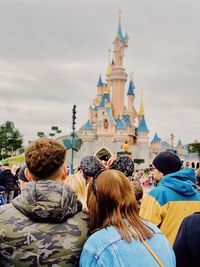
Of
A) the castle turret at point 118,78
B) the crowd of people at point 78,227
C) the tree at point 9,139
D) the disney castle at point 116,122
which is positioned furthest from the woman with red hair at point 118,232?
the tree at point 9,139

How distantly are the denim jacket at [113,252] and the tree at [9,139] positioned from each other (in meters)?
79.5

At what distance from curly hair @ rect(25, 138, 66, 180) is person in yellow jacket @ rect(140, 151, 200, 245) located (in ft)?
4.40

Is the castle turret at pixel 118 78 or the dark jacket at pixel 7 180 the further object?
the castle turret at pixel 118 78

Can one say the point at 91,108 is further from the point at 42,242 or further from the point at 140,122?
the point at 42,242

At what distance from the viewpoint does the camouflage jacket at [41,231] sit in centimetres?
201

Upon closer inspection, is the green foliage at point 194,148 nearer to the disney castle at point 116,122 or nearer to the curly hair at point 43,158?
the disney castle at point 116,122

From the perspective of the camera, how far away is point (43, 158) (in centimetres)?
222

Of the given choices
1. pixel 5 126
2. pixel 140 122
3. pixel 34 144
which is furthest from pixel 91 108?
pixel 34 144

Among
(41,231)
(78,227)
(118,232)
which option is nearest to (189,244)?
(118,232)

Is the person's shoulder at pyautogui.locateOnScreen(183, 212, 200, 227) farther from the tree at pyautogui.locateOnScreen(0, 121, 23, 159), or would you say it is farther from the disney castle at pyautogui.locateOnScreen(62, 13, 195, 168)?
the tree at pyautogui.locateOnScreen(0, 121, 23, 159)

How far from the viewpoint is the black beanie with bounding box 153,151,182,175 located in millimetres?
3662

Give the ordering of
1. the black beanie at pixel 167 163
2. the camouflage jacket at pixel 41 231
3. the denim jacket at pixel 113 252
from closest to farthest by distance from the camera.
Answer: the denim jacket at pixel 113 252, the camouflage jacket at pixel 41 231, the black beanie at pixel 167 163

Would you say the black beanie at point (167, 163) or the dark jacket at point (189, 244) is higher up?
the black beanie at point (167, 163)

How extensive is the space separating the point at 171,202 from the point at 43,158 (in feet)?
5.29
